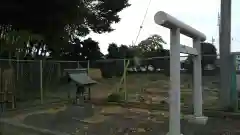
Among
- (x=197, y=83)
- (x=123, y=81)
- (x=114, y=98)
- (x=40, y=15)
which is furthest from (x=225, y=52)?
(x=40, y=15)

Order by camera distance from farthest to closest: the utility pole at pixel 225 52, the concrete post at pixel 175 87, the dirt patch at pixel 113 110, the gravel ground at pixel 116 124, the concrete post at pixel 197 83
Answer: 1. the dirt patch at pixel 113 110
2. the utility pole at pixel 225 52
3. the concrete post at pixel 197 83
4. the gravel ground at pixel 116 124
5. the concrete post at pixel 175 87

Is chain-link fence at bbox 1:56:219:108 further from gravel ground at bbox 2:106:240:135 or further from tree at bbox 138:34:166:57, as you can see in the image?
tree at bbox 138:34:166:57

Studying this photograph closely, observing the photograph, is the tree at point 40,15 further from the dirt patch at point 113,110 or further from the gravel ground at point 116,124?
the dirt patch at point 113,110

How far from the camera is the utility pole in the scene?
9500mm

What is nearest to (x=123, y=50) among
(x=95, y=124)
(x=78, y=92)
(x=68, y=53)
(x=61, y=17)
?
(x=68, y=53)

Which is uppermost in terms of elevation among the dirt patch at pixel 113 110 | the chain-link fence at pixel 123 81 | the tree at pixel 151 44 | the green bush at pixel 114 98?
the tree at pixel 151 44

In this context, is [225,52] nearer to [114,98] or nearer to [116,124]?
[116,124]

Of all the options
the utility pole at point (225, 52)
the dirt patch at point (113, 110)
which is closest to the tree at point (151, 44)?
the dirt patch at point (113, 110)

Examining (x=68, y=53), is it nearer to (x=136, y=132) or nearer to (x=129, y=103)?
(x=129, y=103)

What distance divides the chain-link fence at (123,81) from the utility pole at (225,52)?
1.91 feet

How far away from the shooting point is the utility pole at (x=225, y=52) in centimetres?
950

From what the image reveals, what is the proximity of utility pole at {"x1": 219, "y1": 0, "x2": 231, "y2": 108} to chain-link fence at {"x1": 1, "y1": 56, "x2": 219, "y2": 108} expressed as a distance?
582mm

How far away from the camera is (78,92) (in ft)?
31.8

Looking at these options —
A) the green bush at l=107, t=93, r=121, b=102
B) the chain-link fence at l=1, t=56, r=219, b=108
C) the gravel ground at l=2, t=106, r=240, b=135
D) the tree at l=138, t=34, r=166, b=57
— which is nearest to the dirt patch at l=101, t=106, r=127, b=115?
the gravel ground at l=2, t=106, r=240, b=135
